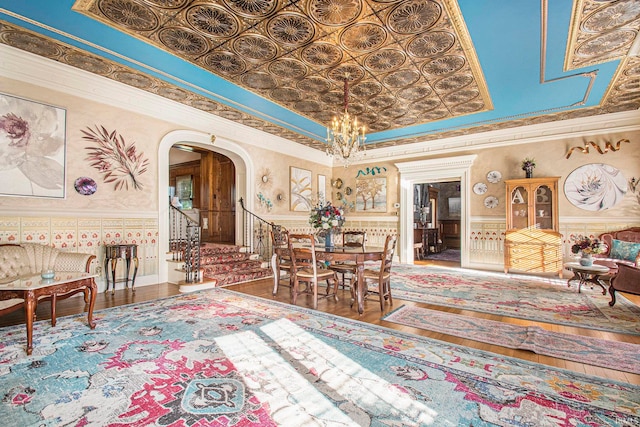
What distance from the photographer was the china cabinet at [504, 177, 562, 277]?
6.49 m

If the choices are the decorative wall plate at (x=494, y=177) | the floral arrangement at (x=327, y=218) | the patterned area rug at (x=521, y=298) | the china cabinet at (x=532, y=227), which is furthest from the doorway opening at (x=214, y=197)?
the china cabinet at (x=532, y=227)

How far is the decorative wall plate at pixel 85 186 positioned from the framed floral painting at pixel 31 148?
18 cm

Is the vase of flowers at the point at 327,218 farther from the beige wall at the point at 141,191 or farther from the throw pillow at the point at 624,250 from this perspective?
the throw pillow at the point at 624,250

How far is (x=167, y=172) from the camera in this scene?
19.5 feet

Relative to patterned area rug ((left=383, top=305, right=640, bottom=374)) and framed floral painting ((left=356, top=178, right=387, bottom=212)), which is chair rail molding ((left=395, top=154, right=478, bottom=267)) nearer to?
framed floral painting ((left=356, top=178, right=387, bottom=212))

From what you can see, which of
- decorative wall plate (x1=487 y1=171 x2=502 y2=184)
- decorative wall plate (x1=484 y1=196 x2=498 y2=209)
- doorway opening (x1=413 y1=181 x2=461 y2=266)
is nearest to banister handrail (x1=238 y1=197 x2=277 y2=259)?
doorway opening (x1=413 y1=181 x2=461 y2=266)

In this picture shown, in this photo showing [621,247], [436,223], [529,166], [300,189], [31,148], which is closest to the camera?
[31,148]

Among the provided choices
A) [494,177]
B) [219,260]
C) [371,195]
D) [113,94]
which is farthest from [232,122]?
[494,177]

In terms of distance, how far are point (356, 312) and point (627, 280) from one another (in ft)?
11.6

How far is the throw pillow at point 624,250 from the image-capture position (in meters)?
5.41

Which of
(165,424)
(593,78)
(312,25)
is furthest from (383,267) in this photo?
(593,78)

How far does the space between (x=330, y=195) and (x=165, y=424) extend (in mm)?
Answer: 8955

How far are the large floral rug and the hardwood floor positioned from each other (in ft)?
0.72

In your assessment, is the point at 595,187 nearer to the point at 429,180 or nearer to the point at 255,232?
the point at 429,180
